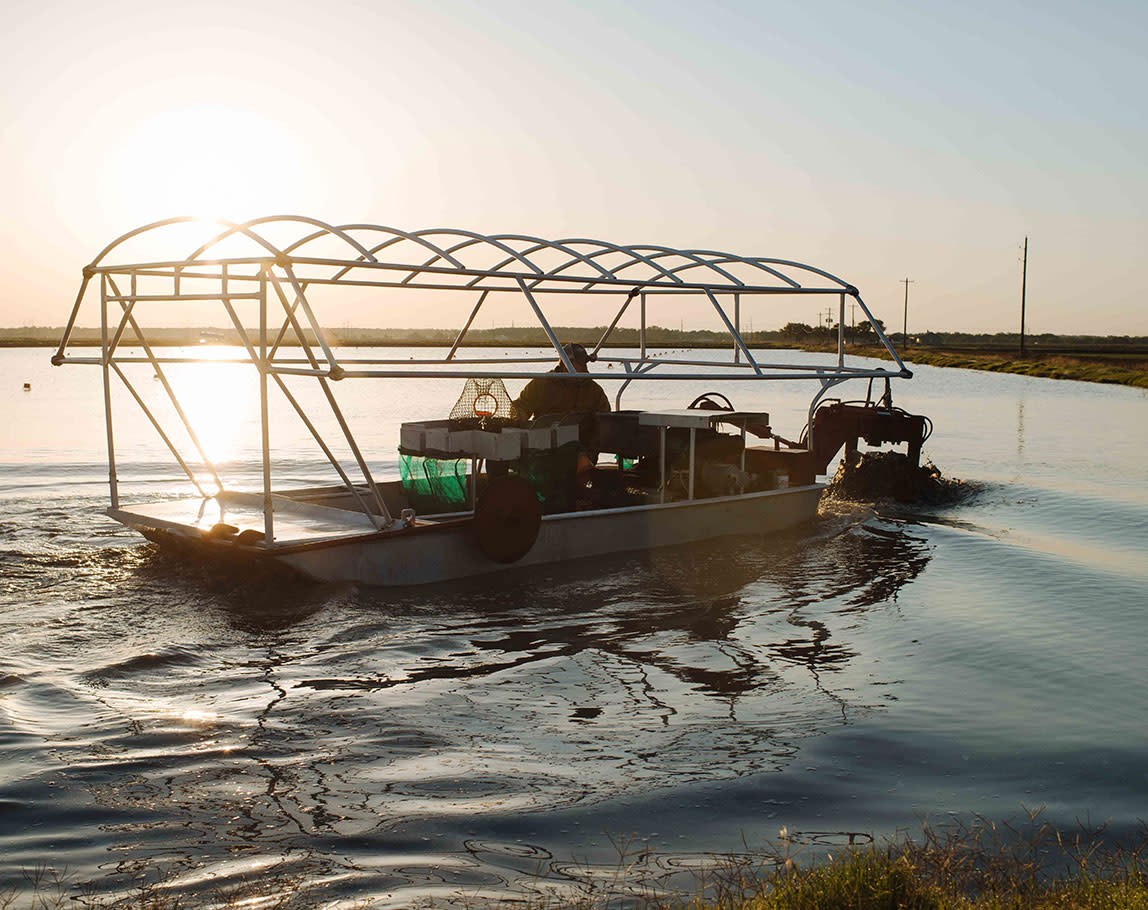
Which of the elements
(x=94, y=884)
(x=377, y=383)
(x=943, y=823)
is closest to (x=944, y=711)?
(x=943, y=823)

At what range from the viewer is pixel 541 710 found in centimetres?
802

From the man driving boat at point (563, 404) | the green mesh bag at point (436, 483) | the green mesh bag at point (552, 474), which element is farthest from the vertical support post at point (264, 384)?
the man driving boat at point (563, 404)

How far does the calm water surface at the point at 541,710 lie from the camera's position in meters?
5.63

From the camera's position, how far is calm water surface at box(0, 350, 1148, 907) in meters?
5.63

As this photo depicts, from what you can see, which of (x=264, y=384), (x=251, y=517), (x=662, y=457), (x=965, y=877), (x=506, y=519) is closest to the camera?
(x=965, y=877)

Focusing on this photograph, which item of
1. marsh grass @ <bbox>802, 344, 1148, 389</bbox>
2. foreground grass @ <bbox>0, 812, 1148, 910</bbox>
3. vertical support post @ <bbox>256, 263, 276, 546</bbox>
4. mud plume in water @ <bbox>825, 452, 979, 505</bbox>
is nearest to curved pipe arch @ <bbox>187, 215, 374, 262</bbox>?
vertical support post @ <bbox>256, 263, 276, 546</bbox>

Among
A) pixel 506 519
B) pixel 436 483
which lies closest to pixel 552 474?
pixel 506 519

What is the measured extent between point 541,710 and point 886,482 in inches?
550

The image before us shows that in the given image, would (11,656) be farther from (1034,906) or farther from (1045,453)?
(1045,453)

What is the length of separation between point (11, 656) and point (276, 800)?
4032mm

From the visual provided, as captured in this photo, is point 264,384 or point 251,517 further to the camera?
point 251,517

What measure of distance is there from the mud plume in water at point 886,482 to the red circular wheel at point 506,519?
1005 centimetres

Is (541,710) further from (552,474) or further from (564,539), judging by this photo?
(552,474)

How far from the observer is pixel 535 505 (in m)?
11.9
